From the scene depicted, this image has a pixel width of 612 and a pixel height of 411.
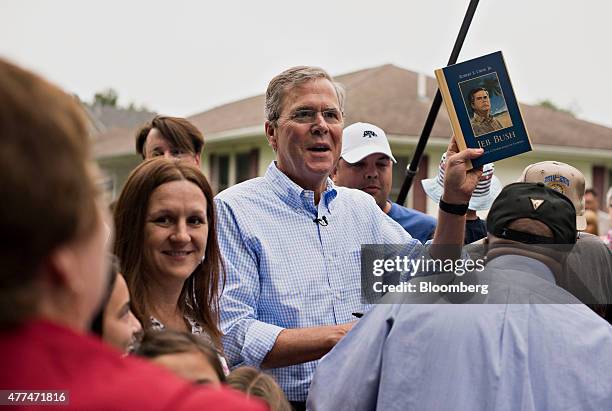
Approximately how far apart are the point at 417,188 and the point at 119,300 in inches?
662

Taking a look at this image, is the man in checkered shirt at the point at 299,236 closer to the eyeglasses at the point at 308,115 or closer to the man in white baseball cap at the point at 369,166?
the eyeglasses at the point at 308,115

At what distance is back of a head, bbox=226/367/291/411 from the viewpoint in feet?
6.19

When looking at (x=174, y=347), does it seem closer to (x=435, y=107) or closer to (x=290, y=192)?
(x=290, y=192)

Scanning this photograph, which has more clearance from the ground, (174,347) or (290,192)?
(290,192)

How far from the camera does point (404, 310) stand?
2.29m

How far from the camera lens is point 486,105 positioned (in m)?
2.54

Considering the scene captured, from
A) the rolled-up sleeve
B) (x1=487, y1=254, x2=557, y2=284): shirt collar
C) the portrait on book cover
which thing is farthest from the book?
the rolled-up sleeve

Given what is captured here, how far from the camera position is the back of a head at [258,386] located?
1888 millimetres

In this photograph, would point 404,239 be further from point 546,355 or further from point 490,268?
point 546,355

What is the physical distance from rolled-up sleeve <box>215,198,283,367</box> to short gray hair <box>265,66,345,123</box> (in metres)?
0.52

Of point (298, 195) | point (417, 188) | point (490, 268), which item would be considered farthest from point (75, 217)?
point (417, 188)

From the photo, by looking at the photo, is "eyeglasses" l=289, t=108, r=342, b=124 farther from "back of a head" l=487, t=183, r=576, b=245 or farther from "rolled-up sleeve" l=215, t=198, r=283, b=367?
"back of a head" l=487, t=183, r=576, b=245

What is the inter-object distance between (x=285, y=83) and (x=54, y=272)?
2426 millimetres

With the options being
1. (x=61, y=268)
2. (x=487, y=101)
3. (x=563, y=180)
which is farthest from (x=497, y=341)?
(x=61, y=268)
